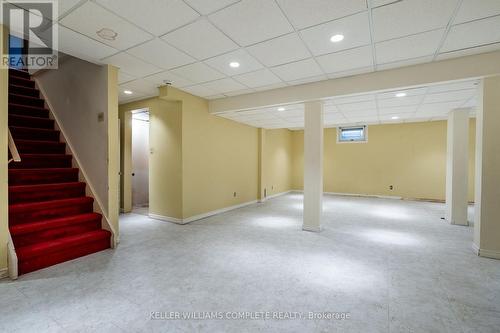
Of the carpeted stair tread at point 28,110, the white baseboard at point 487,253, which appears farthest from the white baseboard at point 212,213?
the white baseboard at point 487,253

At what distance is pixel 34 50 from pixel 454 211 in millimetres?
9975

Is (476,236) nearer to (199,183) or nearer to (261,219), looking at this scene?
(261,219)

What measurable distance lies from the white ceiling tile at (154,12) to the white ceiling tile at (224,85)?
1838 millimetres

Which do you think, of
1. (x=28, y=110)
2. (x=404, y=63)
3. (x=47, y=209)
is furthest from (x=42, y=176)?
(x=404, y=63)

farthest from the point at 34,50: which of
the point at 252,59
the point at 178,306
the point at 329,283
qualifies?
the point at 329,283

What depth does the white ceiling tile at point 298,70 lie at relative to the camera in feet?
12.1

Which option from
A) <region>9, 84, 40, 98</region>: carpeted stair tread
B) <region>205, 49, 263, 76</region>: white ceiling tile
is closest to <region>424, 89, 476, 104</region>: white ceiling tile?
<region>205, 49, 263, 76</region>: white ceiling tile

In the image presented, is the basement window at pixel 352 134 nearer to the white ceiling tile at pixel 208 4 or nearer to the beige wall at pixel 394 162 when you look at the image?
the beige wall at pixel 394 162

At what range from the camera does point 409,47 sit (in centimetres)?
313

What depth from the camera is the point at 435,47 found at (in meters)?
3.13

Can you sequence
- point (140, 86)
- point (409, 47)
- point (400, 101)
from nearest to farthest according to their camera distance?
1. point (409, 47)
2. point (140, 86)
3. point (400, 101)

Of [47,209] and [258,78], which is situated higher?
[258,78]

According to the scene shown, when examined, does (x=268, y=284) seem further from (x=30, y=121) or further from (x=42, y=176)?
(x=30, y=121)

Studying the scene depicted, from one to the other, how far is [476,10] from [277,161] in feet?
25.3
